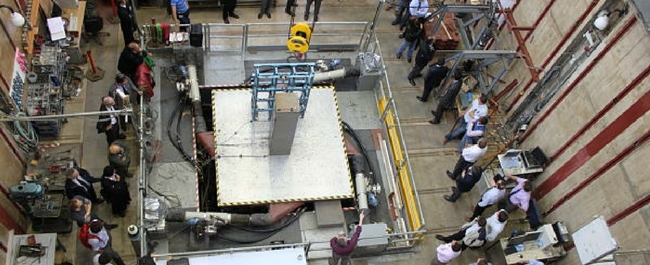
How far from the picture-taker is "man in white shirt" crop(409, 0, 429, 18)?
17078 millimetres

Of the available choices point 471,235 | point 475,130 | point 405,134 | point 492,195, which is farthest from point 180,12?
point 471,235

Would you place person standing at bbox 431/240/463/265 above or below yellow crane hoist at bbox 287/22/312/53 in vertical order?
below

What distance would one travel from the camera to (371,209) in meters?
14.6

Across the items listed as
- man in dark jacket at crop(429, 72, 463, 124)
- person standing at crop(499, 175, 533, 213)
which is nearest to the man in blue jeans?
man in dark jacket at crop(429, 72, 463, 124)

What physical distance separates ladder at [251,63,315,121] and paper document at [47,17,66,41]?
5079 millimetres

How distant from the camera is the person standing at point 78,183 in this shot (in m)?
12.0

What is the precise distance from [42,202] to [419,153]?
9613 millimetres

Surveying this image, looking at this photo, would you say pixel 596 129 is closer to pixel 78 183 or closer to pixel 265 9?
pixel 265 9

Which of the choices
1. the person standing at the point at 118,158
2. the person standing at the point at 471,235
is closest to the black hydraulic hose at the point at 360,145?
the person standing at the point at 471,235

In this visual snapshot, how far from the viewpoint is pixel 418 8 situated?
56.3ft

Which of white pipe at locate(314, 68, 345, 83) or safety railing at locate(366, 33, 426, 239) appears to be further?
white pipe at locate(314, 68, 345, 83)

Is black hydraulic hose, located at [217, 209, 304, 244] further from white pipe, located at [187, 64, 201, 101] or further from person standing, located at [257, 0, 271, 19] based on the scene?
person standing, located at [257, 0, 271, 19]

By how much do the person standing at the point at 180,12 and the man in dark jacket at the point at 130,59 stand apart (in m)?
1.88

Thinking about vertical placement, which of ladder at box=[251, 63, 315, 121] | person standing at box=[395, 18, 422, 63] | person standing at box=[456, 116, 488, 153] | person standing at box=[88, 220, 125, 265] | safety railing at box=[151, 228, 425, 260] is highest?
person standing at box=[395, 18, 422, 63]
